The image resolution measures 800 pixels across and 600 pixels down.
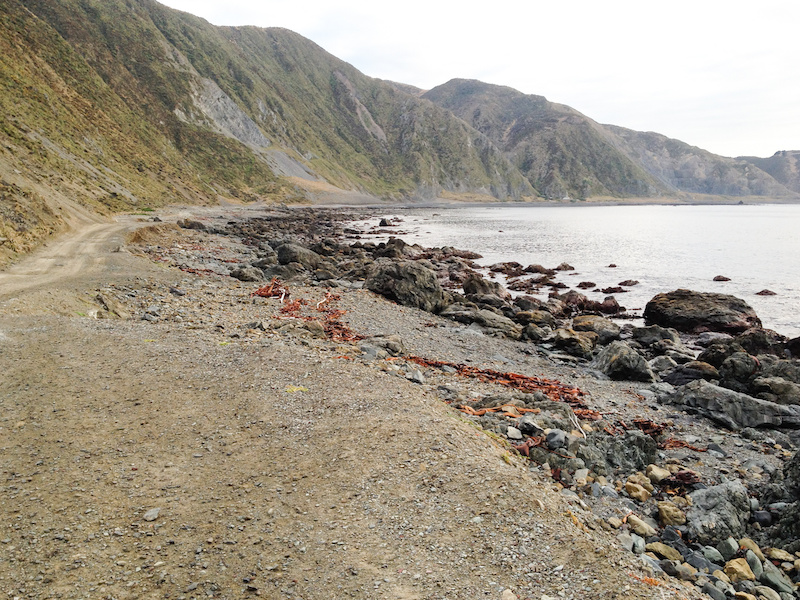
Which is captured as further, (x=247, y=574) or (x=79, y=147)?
(x=79, y=147)

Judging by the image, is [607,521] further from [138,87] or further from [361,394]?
[138,87]

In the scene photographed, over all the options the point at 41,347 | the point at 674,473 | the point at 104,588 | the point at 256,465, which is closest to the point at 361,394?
the point at 256,465

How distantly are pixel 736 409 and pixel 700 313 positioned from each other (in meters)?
14.7

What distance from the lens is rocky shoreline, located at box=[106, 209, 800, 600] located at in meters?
7.33

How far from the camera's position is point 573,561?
17.9 feet

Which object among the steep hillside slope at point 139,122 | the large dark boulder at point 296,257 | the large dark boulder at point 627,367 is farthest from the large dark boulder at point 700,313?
the steep hillside slope at point 139,122

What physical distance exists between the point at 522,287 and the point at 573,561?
1271 inches

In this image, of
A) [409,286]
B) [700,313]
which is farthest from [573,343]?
[700,313]

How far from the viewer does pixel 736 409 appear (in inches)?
519

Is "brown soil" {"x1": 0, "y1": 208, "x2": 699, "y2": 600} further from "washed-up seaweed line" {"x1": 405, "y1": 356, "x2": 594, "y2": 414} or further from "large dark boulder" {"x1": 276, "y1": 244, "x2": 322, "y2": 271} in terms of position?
"large dark boulder" {"x1": 276, "y1": 244, "x2": 322, "y2": 271}

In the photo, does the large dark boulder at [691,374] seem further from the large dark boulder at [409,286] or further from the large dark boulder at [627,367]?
the large dark boulder at [409,286]

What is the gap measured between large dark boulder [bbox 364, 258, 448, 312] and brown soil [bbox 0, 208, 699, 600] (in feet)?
44.6

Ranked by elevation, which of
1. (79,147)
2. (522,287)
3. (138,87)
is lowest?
(522,287)

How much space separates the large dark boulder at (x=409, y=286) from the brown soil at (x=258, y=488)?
1359cm
